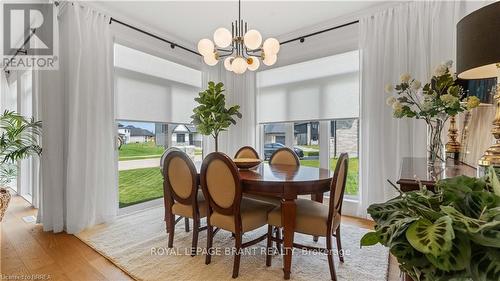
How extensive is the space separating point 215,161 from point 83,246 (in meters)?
1.72

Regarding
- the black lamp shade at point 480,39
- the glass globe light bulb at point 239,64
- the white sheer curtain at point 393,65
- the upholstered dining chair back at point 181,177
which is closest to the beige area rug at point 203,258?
the upholstered dining chair back at point 181,177

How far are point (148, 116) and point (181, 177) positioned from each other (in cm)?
184

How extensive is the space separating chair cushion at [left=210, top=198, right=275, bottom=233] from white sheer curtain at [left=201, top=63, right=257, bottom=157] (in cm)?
232

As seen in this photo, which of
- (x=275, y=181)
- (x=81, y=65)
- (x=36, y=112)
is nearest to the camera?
(x=275, y=181)

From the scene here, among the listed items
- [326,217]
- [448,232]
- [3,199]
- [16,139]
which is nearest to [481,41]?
[448,232]

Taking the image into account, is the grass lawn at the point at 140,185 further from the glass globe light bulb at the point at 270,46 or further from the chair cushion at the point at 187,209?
the glass globe light bulb at the point at 270,46

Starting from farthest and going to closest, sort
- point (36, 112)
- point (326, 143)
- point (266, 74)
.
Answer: point (266, 74), point (326, 143), point (36, 112)

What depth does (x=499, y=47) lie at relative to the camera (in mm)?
848

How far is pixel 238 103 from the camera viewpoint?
4453mm

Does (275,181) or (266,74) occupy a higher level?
(266,74)

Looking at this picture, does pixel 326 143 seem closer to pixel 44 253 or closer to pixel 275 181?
pixel 275 181

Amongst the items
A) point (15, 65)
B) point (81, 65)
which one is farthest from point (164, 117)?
point (15, 65)

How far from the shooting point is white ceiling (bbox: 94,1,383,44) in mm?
2969

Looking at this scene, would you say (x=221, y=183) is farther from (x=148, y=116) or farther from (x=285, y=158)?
(x=148, y=116)
